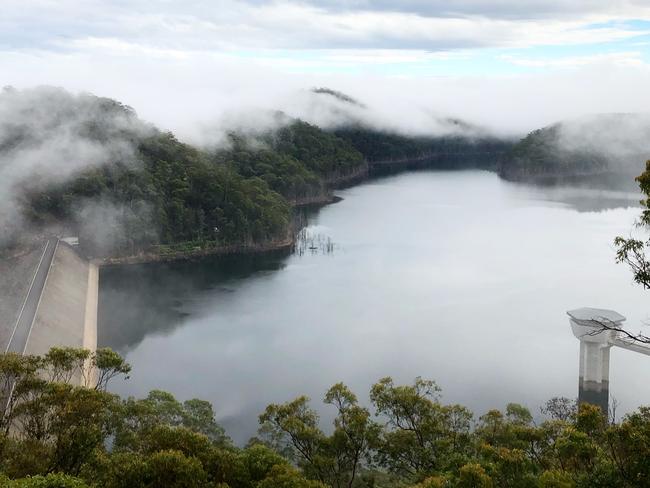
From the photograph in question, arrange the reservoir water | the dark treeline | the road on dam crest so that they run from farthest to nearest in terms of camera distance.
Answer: the dark treeline
the road on dam crest
the reservoir water

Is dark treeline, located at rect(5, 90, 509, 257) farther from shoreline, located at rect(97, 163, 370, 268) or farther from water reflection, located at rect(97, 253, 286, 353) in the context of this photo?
water reflection, located at rect(97, 253, 286, 353)

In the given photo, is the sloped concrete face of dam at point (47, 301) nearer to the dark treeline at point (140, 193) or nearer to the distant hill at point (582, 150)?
the dark treeline at point (140, 193)

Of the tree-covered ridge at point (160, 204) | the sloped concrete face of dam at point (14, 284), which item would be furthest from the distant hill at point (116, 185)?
the sloped concrete face of dam at point (14, 284)

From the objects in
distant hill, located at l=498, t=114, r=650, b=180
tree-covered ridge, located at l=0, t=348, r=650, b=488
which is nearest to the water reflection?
tree-covered ridge, located at l=0, t=348, r=650, b=488

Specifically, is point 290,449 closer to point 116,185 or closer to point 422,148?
point 116,185

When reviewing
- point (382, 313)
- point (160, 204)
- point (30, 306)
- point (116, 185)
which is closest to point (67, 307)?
point (30, 306)

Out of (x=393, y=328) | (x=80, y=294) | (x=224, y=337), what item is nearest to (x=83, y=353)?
(x=224, y=337)
